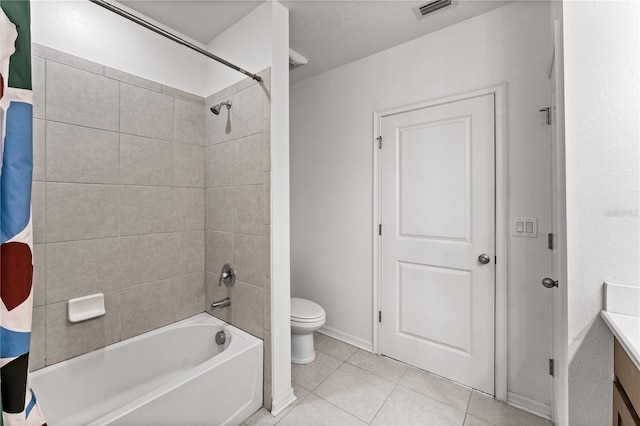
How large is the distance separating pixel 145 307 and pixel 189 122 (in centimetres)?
130

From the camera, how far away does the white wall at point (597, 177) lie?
1.03 metres

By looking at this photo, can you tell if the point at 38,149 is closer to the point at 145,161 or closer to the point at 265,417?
the point at 145,161

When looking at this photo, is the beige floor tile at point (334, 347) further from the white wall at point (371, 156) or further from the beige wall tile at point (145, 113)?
the beige wall tile at point (145, 113)

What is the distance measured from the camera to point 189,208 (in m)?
2.04

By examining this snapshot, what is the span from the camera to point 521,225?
5.57ft

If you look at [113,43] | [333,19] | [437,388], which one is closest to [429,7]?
[333,19]

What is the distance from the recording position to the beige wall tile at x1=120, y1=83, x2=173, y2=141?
1720mm

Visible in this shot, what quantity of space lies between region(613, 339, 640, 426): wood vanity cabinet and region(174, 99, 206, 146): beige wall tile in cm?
244

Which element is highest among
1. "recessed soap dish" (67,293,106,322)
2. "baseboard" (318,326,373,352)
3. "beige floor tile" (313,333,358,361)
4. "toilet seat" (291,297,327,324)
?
"recessed soap dish" (67,293,106,322)

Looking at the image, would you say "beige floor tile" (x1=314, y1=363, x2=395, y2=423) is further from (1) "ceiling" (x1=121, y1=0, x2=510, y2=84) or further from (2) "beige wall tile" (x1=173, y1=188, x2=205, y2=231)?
(1) "ceiling" (x1=121, y1=0, x2=510, y2=84)

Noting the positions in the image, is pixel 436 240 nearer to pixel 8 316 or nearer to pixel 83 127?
pixel 8 316

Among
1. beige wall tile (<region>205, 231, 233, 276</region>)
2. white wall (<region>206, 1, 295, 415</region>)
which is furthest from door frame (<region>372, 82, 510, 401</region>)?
beige wall tile (<region>205, 231, 233, 276</region>)

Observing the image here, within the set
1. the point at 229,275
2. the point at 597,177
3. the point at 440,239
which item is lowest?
the point at 229,275

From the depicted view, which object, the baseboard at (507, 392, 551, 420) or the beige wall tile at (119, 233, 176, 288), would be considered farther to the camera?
the beige wall tile at (119, 233, 176, 288)
